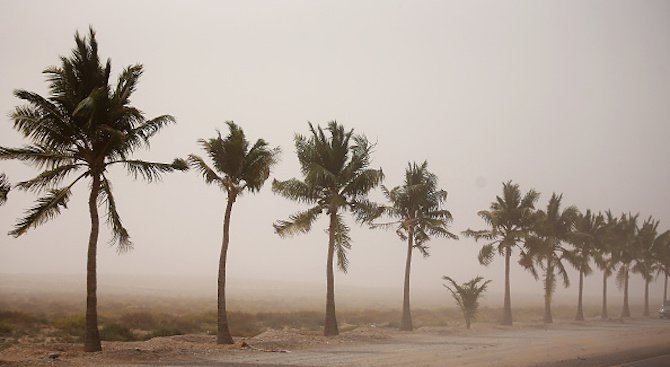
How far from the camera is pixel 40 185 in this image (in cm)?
1886

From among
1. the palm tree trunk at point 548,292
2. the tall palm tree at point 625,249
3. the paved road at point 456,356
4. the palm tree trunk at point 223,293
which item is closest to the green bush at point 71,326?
the palm tree trunk at point 223,293

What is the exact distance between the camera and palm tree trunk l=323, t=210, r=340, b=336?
1056 inches

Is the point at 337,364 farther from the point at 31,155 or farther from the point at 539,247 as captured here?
the point at 539,247

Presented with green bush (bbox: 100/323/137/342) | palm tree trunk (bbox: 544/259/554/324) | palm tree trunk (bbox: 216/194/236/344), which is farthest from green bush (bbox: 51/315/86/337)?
palm tree trunk (bbox: 544/259/554/324)

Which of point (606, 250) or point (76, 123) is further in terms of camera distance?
point (606, 250)

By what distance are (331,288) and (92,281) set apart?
41.5 ft

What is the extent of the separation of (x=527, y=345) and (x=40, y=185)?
2123 centimetres

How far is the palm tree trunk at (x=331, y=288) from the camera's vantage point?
26.8 metres

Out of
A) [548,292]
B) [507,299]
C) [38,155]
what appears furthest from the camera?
[548,292]

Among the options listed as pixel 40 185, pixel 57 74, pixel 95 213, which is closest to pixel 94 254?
pixel 95 213

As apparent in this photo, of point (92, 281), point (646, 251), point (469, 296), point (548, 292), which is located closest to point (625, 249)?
point (646, 251)

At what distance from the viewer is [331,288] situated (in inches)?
1094

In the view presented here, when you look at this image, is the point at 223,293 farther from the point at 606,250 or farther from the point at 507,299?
the point at 606,250

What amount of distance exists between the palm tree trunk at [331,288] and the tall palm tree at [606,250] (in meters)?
37.0
